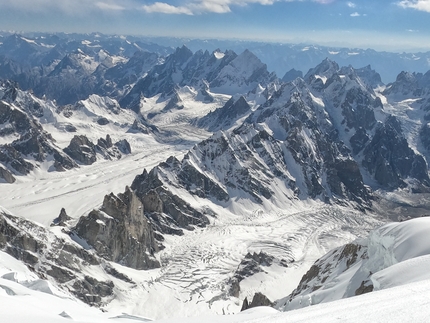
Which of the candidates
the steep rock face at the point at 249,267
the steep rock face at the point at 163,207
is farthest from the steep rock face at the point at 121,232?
the steep rock face at the point at 249,267

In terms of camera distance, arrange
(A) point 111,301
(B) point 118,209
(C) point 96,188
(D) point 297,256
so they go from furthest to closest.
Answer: (C) point 96,188, (D) point 297,256, (B) point 118,209, (A) point 111,301

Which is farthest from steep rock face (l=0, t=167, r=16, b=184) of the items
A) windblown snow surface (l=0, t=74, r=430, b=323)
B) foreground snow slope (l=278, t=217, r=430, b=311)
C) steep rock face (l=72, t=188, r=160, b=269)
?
foreground snow slope (l=278, t=217, r=430, b=311)

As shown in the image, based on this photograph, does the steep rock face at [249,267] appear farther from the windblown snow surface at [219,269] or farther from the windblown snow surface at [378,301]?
the windblown snow surface at [378,301]

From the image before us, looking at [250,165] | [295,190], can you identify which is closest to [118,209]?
[250,165]

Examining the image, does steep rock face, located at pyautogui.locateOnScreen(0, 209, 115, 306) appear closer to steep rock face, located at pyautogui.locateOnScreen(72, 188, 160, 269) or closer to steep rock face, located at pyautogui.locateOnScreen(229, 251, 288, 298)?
steep rock face, located at pyautogui.locateOnScreen(72, 188, 160, 269)

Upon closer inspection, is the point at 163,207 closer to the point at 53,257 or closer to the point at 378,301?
the point at 53,257

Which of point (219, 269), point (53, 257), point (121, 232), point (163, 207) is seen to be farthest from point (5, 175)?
point (219, 269)

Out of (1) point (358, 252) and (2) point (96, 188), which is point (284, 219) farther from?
(1) point (358, 252)
